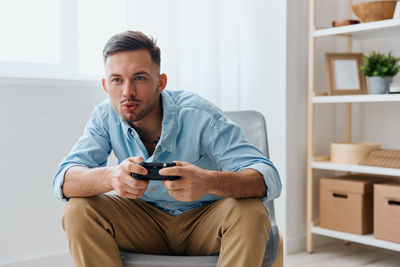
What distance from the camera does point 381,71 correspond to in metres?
2.23

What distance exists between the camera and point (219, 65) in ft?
7.87

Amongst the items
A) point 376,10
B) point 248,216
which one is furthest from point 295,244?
point 248,216

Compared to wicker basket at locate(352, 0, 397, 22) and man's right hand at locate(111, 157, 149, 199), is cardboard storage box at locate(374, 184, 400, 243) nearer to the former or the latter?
wicker basket at locate(352, 0, 397, 22)

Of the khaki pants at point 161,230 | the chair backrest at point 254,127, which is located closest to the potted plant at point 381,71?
the chair backrest at point 254,127

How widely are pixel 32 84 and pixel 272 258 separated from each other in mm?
1203

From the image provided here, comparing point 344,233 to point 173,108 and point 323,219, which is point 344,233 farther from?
point 173,108

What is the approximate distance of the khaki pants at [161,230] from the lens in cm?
114

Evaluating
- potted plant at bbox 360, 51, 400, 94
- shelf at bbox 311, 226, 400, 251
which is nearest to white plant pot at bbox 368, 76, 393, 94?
potted plant at bbox 360, 51, 400, 94

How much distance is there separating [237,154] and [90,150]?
436 mm

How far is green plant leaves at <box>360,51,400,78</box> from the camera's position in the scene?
222cm

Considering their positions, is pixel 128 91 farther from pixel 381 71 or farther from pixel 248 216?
pixel 381 71

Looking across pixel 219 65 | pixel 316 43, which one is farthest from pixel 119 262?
pixel 316 43

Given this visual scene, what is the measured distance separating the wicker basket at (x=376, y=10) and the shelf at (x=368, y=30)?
0.05 m

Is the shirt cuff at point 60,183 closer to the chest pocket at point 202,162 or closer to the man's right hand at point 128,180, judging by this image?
the man's right hand at point 128,180
